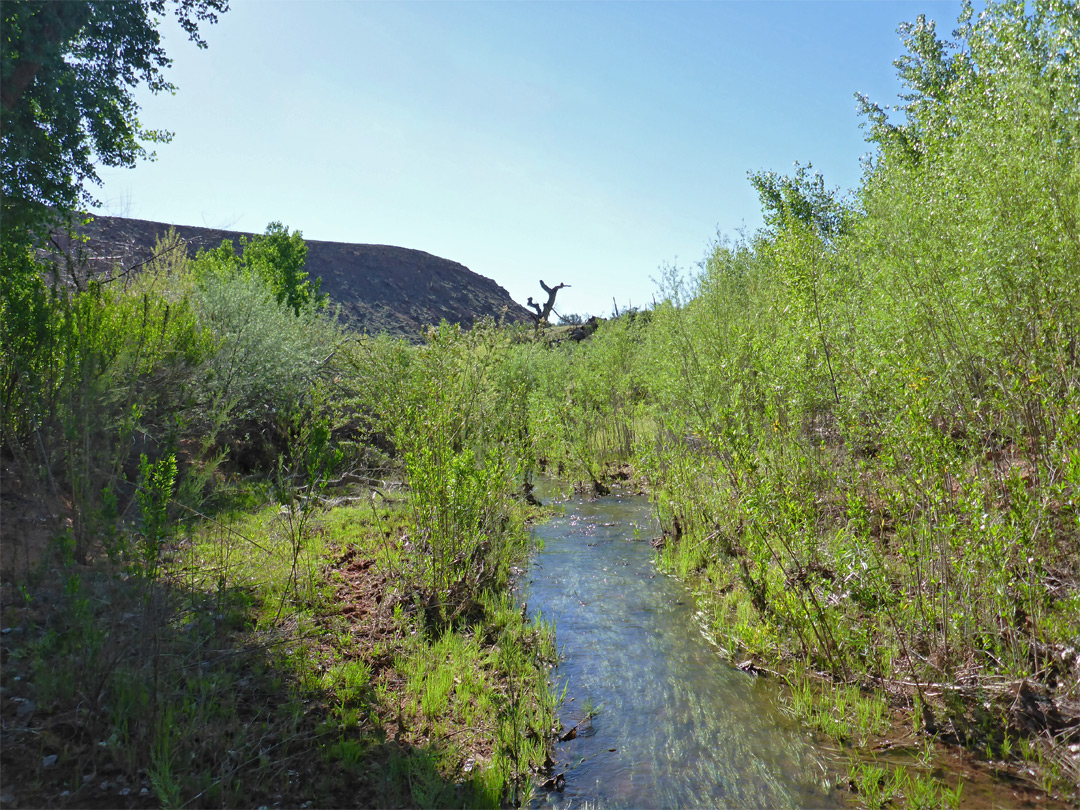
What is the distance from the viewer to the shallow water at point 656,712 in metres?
3.81

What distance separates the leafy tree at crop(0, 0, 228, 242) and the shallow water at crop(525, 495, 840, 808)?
23.3 feet

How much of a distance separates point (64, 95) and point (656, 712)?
344 inches

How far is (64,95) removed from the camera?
703 centimetres

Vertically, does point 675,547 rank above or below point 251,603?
above

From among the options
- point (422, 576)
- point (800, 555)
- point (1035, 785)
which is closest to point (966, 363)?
point (800, 555)

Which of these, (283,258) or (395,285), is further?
(395,285)

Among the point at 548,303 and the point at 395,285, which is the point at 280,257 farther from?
the point at 395,285

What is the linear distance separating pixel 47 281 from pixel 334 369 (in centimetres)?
548

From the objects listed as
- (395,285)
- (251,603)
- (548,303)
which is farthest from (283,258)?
(395,285)

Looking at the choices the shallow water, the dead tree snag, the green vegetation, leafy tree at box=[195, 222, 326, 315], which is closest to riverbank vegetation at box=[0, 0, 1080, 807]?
the green vegetation

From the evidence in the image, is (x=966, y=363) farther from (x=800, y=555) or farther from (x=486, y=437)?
(x=486, y=437)

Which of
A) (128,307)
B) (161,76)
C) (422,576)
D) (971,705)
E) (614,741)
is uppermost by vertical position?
(161,76)

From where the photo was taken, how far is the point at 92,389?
6184 millimetres

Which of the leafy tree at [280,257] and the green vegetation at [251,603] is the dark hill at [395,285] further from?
the green vegetation at [251,603]
